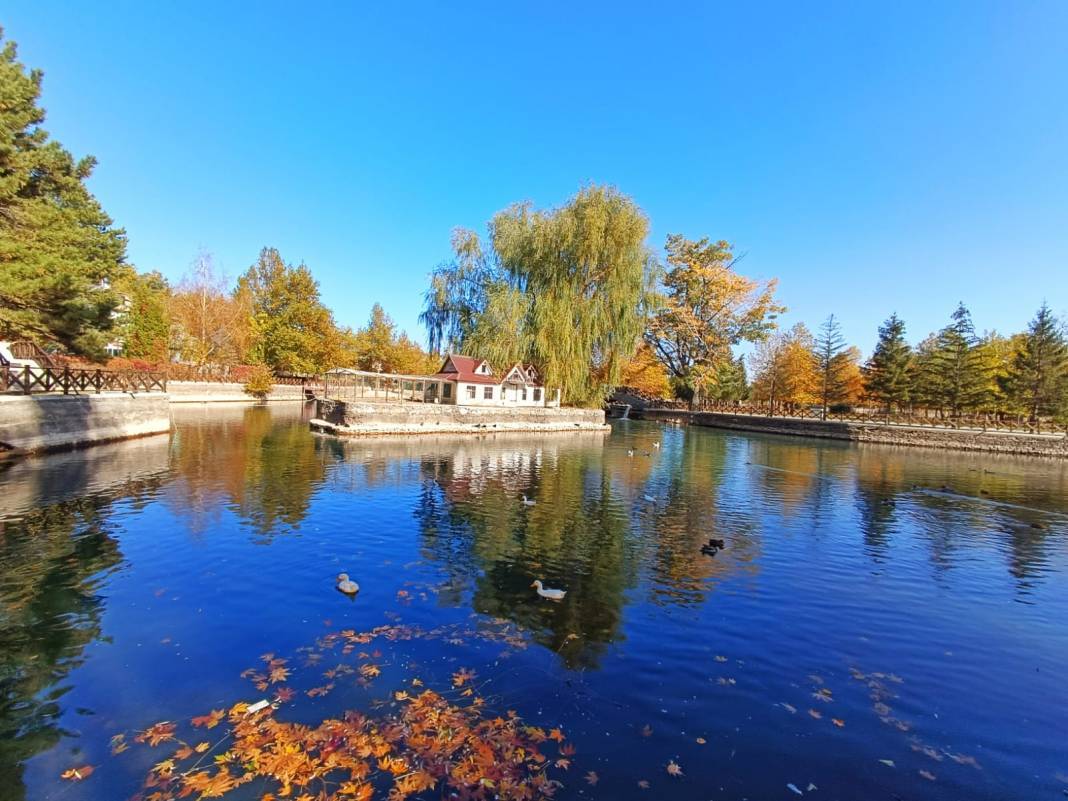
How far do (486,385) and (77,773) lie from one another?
124 feet

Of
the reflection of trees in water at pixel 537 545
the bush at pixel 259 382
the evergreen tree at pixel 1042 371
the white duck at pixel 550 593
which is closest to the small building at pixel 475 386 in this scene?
the bush at pixel 259 382

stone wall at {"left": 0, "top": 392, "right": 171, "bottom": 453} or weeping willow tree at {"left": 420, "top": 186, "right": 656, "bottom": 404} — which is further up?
weeping willow tree at {"left": 420, "top": 186, "right": 656, "bottom": 404}

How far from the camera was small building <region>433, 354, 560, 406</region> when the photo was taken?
41.1 metres

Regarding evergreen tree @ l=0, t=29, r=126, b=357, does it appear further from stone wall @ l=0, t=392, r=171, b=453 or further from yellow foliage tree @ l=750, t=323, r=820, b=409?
yellow foliage tree @ l=750, t=323, r=820, b=409

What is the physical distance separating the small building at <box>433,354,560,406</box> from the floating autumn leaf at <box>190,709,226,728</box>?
35.1m

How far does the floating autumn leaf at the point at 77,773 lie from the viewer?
4664 millimetres

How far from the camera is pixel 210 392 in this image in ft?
175

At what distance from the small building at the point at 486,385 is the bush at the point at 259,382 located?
26.0 metres


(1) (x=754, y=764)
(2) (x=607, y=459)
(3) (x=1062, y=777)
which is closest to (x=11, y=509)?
(1) (x=754, y=764)

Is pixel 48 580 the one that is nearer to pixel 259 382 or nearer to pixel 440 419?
pixel 440 419

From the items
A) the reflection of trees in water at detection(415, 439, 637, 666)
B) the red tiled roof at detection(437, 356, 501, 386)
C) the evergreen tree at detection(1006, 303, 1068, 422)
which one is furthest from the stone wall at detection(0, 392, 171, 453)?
the evergreen tree at detection(1006, 303, 1068, 422)

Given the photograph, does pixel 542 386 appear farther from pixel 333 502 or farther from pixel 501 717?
pixel 501 717

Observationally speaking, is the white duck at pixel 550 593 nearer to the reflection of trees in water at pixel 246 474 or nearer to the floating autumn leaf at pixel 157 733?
the floating autumn leaf at pixel 157 733

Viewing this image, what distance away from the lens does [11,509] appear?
13023 millimetres
